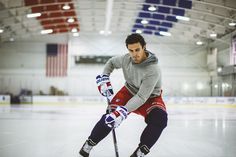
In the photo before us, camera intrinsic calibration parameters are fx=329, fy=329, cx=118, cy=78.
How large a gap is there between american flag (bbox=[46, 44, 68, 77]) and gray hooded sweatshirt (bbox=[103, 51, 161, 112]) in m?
25.4

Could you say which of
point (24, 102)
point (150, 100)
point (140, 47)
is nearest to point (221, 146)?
point (150, 100)

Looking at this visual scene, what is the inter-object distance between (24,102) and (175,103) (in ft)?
38.2

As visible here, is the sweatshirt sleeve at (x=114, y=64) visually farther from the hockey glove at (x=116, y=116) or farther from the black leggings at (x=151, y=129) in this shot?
the hockey glove at (x=116, y=116)

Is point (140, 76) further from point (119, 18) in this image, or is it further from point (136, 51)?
point (119, 18)

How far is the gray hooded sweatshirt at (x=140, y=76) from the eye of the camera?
136 inches

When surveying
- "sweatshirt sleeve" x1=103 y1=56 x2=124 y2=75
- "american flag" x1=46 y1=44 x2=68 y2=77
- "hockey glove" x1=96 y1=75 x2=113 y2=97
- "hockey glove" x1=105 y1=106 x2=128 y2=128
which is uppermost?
"sweatshirt sleeve" x1=103 y1=56 x2=124 y2=75

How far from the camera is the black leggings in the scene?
3631mm

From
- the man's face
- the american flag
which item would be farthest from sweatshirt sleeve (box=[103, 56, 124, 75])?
the american flag

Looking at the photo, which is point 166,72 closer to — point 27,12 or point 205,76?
point 205,76

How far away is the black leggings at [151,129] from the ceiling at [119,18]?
1619 centimetres

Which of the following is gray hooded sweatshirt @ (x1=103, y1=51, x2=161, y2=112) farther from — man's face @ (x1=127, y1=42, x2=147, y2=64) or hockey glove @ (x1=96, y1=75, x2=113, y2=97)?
hockey glove @ (x1=96, y1=75, x2=113, y2=97)

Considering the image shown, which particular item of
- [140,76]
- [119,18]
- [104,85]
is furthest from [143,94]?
[119,18]

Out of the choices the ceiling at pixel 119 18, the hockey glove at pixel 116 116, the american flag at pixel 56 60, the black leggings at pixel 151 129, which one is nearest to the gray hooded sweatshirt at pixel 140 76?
the hockey glove at pixel 116 116

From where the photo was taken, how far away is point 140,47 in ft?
11.6
